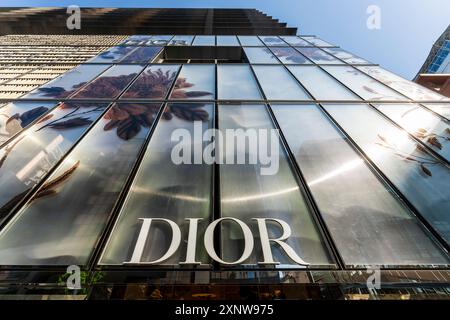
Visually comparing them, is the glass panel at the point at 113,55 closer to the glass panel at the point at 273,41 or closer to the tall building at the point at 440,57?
the glass panel at the point at 273,41

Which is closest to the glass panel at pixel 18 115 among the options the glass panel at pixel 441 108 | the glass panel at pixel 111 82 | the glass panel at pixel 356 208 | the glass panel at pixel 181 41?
the glass panel at pixel 111 82

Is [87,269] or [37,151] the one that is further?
[37,151]

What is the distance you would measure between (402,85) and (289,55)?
446cm

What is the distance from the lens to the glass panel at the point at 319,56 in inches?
403

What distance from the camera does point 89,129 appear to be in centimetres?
538

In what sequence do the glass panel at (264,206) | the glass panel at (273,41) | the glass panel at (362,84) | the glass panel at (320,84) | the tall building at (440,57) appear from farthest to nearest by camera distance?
the tall building at (440,57) → the glass panel at (273,41) → the glass panel at (362,84) → the glass panel at (320,84) → the glass panel at (264,206)

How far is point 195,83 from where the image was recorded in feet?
25.1

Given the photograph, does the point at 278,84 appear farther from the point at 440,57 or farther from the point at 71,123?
the point at 440,57

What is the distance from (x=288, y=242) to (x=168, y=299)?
1.54m

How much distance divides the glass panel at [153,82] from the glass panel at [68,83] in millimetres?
1485

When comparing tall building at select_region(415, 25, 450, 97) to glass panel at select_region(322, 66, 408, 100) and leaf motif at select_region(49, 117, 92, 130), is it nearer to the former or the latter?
glass panel at select_region(322, 66, 408, 100)

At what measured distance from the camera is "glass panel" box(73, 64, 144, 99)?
22.8 ft
